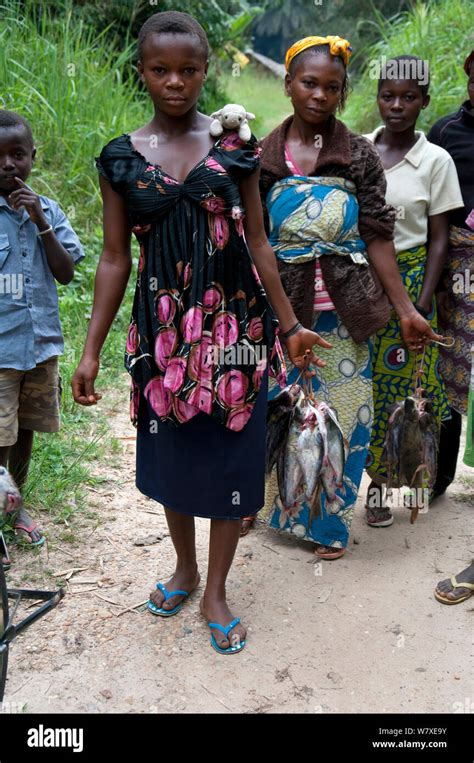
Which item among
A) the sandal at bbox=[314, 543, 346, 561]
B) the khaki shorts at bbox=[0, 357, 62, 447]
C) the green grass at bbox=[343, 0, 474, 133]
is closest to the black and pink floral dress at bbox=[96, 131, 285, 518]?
the khaki shorts at bbox=[0, 357, 62, 447]

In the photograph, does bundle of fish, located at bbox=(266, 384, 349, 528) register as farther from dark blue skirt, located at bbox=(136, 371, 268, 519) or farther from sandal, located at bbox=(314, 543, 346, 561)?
sandal, located at bbox=(314, 543, 346, 561)

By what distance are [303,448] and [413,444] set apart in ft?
1.89

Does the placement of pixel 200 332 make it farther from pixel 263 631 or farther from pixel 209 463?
pixel 263 631

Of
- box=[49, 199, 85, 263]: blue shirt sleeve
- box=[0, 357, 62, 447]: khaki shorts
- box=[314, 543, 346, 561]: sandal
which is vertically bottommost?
box=[314, 543, 346, 561]: sandal

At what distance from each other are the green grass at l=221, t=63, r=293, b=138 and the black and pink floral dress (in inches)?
359

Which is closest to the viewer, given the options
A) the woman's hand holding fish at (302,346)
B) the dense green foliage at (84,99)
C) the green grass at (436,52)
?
the woman's hand holding fish at (302,346)

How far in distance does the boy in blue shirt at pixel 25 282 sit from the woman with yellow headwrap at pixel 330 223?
2.76ft

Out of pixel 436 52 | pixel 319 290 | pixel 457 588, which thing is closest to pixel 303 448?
pixel 319 290

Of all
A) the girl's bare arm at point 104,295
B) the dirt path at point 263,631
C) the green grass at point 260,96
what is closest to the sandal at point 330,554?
→ the dirt path at point 263,631

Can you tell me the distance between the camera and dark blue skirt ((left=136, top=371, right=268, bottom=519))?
258 cm

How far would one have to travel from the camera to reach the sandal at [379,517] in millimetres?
3703

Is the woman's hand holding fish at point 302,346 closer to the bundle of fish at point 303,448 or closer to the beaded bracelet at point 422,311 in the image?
the bundle of fish at point 303,448

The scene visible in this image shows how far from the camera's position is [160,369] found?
2.55m

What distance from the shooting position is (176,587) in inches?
117
